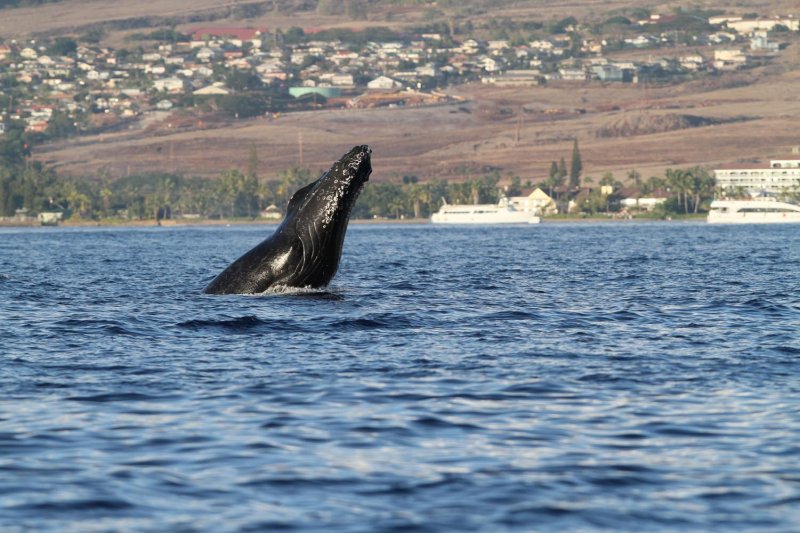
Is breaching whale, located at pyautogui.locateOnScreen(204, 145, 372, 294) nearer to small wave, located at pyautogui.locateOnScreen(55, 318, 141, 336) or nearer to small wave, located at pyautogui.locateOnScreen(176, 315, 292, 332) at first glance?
→ small wave, located at pyautogui.locateOnScreen(176, 315, 292, 332)

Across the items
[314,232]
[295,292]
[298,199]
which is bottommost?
[295,292]

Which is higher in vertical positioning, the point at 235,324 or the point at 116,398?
the point at 235,324

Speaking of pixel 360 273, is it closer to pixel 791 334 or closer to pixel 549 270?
pixel 549 270

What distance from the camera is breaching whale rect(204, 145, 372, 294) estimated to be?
29.0 metres

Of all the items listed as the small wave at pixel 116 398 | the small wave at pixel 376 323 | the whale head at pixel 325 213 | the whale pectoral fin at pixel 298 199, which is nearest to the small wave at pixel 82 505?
the small wave at pixel 116 398

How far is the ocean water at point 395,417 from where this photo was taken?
1298cm

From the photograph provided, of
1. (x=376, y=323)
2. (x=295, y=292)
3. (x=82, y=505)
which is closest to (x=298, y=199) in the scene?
(x=295, y=292)

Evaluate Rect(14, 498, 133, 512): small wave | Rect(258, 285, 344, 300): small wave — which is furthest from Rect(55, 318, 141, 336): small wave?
Rect(14, 498, 133, 512): small wave

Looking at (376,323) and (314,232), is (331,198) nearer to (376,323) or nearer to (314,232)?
(314,232)

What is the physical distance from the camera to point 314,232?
29047 millimetres

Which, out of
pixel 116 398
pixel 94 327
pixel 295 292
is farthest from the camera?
pixel 295 292

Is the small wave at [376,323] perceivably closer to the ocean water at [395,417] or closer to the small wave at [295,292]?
the ocean water at [395,417]

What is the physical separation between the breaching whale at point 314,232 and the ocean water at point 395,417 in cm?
56

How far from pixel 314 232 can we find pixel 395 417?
40.7ft
